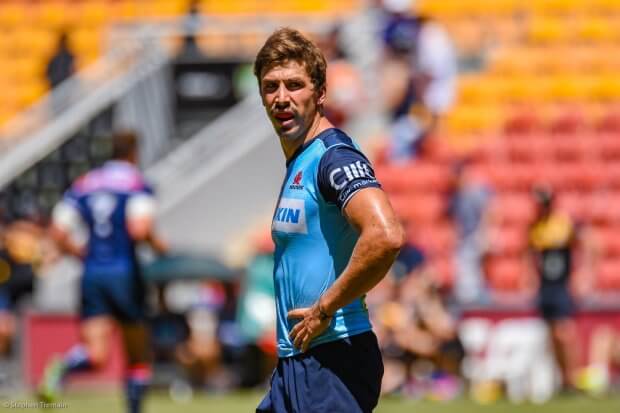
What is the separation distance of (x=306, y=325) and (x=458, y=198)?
43.0ft

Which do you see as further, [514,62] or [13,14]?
[13,14]

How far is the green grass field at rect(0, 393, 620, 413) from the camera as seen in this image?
42.0 ft

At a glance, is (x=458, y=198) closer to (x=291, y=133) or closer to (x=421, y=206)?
(x=421, y=206)

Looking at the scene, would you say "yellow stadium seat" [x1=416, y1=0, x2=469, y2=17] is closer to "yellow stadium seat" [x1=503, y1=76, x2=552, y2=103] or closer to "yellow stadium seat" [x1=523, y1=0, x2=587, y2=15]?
"yellow stadium seat" [x1=523, y1=0, x2=587, y2=15]

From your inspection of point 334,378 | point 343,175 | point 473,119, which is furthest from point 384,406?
point 343,175

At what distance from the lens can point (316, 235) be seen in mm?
5191

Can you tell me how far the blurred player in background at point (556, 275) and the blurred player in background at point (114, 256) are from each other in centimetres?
522

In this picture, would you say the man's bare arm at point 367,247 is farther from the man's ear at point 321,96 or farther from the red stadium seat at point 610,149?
the red stadium seat at point 610,149

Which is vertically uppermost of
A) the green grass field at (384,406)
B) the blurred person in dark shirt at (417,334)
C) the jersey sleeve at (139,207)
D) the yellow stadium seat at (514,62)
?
the yellow stadium seat at (514,62)

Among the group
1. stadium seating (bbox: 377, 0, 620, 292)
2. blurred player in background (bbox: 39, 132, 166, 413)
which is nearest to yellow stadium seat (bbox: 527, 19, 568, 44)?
stadium seating (bbox: 377, 0, 620, 292)

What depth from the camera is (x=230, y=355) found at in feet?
52.7

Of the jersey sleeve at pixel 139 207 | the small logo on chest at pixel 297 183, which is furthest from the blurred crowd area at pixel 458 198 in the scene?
the small logo on chest at pixel 297 183

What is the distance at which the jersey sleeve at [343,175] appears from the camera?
16.3 feet

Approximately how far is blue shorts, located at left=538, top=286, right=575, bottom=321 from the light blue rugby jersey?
32.5ft
